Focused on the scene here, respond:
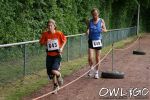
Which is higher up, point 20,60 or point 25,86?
point 20,60

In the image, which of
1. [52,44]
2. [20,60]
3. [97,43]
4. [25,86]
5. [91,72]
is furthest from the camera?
[91,72]

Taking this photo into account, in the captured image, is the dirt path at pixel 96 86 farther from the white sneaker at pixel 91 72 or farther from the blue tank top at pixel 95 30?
the blue tank top at pixel 95 30

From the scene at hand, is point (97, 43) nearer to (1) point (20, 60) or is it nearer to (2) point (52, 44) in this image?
(1) point (20, 60)

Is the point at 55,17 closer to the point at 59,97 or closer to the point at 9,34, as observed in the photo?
the point at 9,34

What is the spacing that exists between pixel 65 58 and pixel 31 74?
13.3 ft

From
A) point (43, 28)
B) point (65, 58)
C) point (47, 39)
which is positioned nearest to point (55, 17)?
point (43, 28)

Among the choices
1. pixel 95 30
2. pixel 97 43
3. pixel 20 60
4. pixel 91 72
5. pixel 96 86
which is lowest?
pixel 96 86

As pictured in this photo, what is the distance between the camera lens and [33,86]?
11.6 m

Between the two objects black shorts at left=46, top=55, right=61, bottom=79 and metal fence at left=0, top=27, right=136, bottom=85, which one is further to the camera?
metal fence at left=0, top=27, right=136, bottom=85

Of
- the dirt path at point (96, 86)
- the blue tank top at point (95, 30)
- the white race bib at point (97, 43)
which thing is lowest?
the dirt path at point (96, 86)

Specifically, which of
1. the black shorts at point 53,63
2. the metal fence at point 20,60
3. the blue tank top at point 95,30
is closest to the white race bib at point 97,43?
the blue tank top at point 95,30

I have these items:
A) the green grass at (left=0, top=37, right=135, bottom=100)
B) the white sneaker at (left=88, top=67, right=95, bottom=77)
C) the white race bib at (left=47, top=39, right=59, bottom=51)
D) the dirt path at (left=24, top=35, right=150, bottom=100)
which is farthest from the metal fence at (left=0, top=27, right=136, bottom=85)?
the white sneaker at (left=88, top=67, right=95, bottom=77)

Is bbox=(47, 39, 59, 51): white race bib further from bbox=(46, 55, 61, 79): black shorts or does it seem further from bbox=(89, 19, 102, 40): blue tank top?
bbox=(89, 19, 102, 40): blue tank top

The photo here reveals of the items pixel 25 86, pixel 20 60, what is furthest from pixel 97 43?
pixel 25 86
